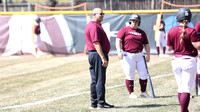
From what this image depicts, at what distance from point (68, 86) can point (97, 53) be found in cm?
368

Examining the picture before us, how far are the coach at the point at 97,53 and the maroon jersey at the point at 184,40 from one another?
1.58m

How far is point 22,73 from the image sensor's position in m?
14.4

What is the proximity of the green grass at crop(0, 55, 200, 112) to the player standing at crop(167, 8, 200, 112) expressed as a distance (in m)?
1.18

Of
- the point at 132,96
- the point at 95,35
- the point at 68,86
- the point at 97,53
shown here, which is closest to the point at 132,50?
the point at 132,96

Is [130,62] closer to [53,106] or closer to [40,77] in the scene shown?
[53,106]

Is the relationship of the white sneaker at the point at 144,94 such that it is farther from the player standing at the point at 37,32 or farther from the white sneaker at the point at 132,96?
the player standing at the point at 37,32

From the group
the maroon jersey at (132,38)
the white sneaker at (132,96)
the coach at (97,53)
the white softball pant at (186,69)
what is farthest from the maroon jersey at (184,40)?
the white sneaker at (132,96)

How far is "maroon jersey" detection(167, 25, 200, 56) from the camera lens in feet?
21.3

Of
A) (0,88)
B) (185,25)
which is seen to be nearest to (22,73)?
(0,88)

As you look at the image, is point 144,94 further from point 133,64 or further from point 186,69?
point 186,69

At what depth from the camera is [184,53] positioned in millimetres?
6621

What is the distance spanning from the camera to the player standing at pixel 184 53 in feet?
21.4

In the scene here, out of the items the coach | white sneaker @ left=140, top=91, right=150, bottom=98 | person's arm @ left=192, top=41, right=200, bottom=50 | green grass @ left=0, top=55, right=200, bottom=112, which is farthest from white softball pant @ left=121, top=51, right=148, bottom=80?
person's arm @ left=192, top=41, right=200, bottom=50

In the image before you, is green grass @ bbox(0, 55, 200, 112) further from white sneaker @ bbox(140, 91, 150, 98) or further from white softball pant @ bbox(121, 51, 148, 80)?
white softball pant @ bbox(121, 51, 148, 80)
